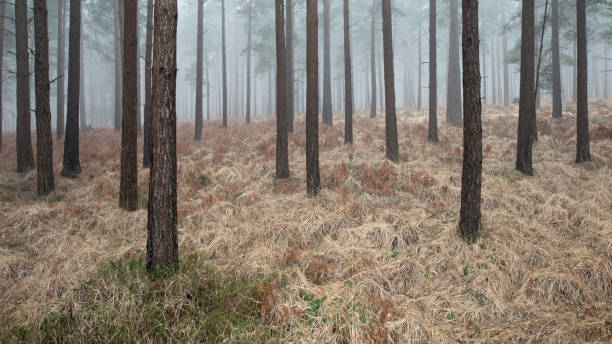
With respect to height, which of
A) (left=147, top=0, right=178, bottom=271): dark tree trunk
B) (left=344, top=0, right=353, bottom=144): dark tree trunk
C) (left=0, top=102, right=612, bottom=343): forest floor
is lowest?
(left=0, top=102, right=612, bottom=343): forest floor

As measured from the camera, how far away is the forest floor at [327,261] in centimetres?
373

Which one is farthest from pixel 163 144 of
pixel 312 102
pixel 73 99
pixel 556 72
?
pixel 556 72

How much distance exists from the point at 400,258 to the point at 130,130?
6854 mm

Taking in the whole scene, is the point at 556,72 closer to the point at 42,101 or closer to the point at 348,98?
the point at 348,98

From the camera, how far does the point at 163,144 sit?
14.4 feet

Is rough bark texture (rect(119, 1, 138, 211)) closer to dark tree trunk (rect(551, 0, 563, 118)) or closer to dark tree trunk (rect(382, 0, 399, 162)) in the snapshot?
dark tree trunk (rect(382, 0, 399, 162))

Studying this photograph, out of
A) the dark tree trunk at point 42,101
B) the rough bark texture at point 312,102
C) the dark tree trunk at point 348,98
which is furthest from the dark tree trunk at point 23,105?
the dark tree trunk at point 348,98

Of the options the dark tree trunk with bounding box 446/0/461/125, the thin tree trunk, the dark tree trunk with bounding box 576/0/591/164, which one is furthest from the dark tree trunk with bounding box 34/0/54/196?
the dark tree trunk with bounding box 446/0/461/125

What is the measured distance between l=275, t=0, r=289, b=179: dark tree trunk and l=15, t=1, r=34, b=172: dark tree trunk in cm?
941

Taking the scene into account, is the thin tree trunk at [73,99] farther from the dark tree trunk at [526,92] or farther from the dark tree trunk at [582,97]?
the dark tree trunk at [582,97]

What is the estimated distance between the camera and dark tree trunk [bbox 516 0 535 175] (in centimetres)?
927

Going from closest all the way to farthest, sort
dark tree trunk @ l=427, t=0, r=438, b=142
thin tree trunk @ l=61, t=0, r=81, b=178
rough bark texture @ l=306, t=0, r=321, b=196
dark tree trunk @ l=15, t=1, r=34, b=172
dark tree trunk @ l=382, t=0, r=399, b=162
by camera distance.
→ rough bark texture @ l=306, t=0, r=321, b=196 < thin tree trunk @ l=61, t=0, r=81, b=178 < dark tree trunk @ l=382, t=0, r=399, b=162 < dark tree trunk @ l=15, t=1, r=34, b=172 < dark tree trunk @ l=427, t=0, r=438, b=142

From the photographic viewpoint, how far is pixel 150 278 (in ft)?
14.3

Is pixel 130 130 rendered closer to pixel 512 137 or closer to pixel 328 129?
pixel 328 129
